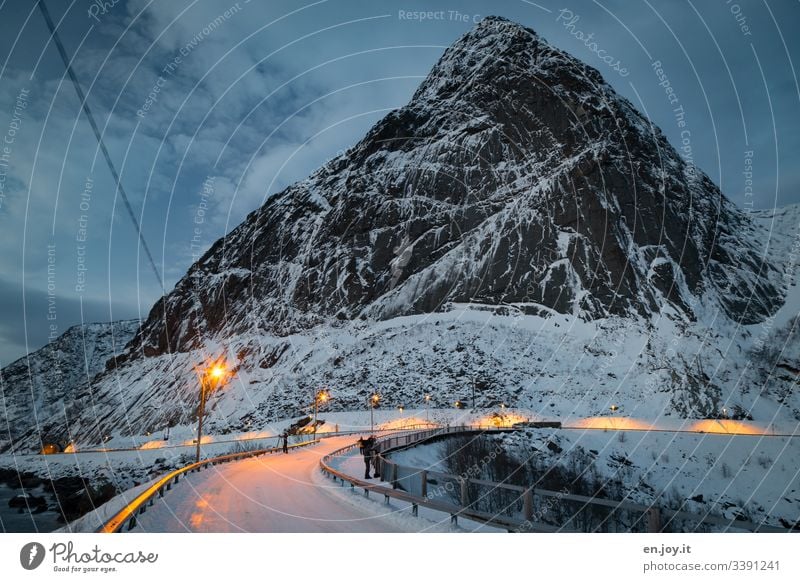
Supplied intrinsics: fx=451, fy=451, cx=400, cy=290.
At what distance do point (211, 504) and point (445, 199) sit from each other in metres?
107

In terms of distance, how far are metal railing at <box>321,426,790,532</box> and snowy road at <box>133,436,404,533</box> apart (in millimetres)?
1146

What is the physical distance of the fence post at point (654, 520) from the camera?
7.07m

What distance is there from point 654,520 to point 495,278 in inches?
3660

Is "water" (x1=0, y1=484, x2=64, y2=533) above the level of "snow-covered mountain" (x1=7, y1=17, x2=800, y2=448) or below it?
below

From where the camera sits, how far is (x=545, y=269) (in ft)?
320

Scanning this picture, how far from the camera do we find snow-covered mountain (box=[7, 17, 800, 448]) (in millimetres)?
74625

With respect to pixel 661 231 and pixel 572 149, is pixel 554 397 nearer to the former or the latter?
pixel 661 231

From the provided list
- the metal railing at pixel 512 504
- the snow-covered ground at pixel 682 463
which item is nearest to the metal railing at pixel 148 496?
the metal railing at pixel 512 504
